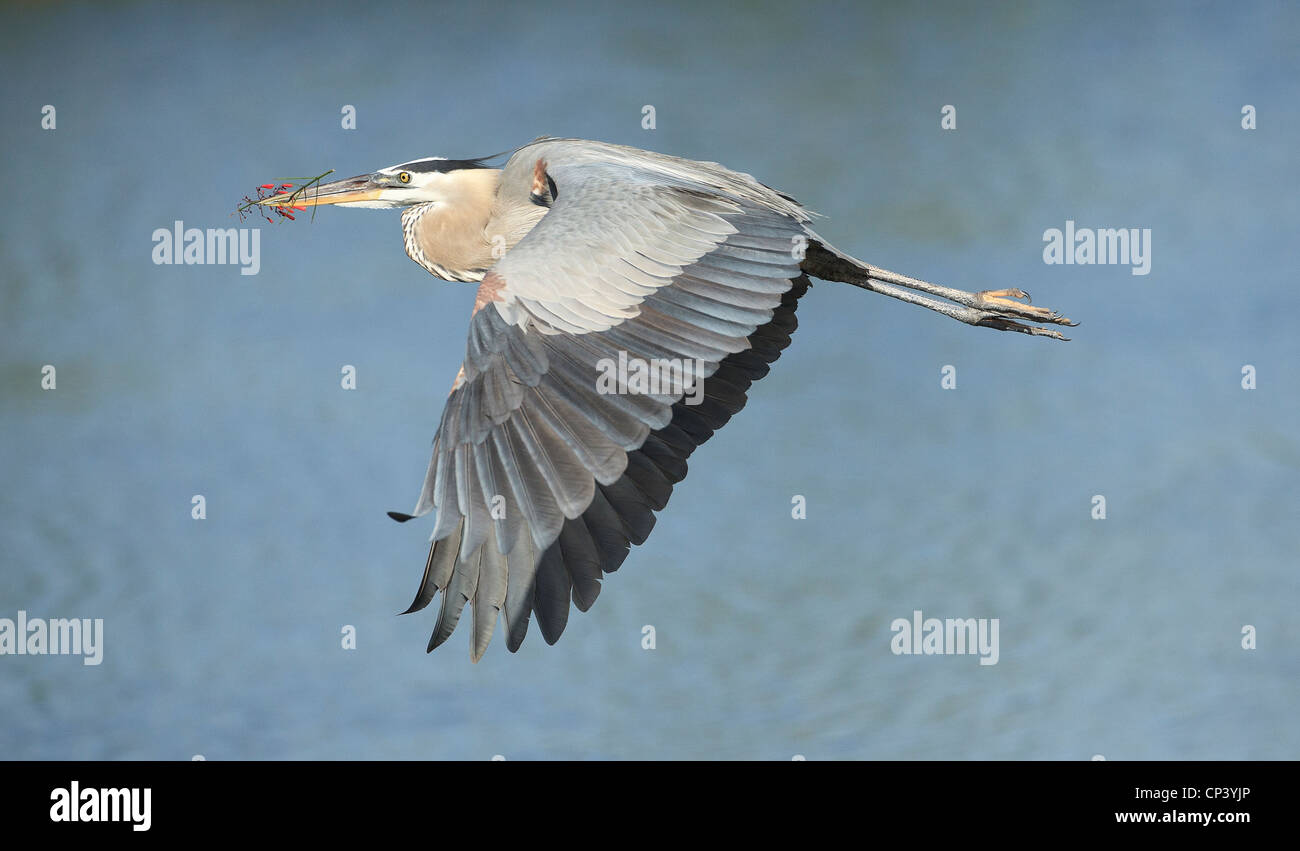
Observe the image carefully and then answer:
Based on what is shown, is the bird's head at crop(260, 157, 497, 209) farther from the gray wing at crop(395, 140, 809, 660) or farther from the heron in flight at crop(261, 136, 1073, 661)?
the gray wing at crop(395, 140, 809, 660)

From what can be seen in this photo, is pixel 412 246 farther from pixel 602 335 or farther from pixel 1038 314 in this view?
pixel 1038 314

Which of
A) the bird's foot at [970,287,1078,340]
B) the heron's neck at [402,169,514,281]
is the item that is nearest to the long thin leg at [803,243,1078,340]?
the bird's foot at [970,287,1078,340]

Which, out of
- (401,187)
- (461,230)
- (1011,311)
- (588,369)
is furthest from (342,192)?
(1011,311)

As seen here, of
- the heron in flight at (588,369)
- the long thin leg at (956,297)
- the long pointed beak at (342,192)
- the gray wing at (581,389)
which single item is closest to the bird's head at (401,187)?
the long pointed beak at (342,192)

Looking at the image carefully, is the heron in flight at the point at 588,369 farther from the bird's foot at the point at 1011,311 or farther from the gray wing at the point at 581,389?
the bird's foot at the point at 1011,311

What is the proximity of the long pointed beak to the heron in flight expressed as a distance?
29.2 inches

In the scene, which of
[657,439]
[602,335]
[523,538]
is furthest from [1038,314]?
[523,538]

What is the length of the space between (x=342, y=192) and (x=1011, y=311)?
2.45 metres

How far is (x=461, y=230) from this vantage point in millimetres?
4883

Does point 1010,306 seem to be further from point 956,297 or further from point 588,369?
point 588,369

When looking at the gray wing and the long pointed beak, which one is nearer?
the gray wing

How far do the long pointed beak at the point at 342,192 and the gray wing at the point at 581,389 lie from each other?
106 cm

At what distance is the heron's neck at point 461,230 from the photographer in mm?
Answer: 4879

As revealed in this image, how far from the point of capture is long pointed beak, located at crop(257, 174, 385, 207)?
16.8 feet
